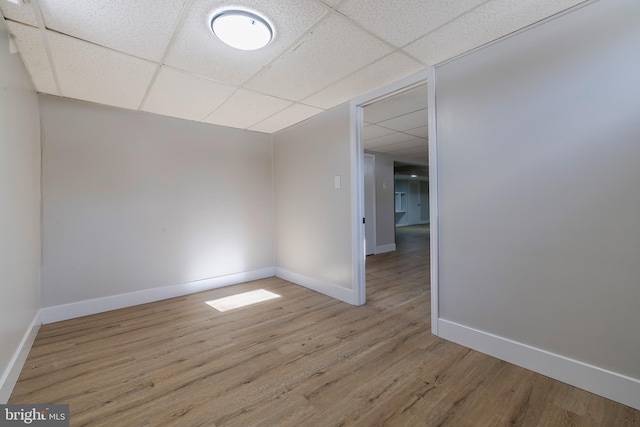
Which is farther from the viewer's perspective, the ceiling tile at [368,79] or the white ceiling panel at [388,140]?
the white ceiling panel at [388,140]

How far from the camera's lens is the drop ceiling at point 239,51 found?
1.53m

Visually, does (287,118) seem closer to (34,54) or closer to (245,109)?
(245,109)

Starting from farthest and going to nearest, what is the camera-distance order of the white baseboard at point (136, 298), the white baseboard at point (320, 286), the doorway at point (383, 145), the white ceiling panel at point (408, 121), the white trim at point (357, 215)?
the white ceiling panel at point (408, 121)
the white baseboard at point (320, 286)
the white trim at point (357, 215)
the doorway at point (383, 145)
the white baseboard at point (136, 298)

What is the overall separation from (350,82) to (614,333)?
2580mm

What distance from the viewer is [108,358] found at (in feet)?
6.64

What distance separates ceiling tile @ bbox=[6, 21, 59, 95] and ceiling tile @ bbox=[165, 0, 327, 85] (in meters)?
0.78

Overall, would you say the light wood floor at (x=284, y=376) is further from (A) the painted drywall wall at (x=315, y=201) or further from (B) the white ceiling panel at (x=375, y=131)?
(B) the white ceiling panel at (x=375, y=131)

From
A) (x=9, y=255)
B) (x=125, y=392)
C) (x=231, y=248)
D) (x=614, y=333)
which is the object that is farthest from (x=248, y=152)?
(x=614, y=333)

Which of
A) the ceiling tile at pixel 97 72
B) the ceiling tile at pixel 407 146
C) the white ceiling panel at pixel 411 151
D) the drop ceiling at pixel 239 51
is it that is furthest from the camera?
the white ceiling panel at pixel 411 151

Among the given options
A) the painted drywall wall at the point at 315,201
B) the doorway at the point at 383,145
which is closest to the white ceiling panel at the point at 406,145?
the doorway at the point at 383,145

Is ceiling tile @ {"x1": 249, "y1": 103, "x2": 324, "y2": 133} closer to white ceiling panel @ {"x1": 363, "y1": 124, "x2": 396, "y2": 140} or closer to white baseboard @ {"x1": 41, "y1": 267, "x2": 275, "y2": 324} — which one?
white ceiling panel @ {"x1": 363, "y1": 124, "x2": 396, "y2": 140}

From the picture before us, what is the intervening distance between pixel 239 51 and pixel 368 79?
1.16 meters

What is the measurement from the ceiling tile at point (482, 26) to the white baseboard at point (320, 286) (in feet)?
7.98

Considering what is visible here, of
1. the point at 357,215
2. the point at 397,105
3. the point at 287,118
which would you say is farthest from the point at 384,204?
the point at 287,118
